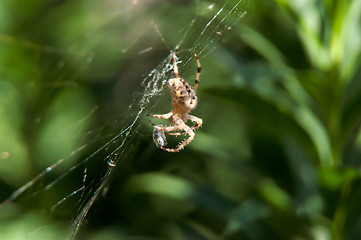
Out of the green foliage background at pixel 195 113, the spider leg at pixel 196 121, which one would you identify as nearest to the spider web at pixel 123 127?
the green foliage background at pixel 195 113

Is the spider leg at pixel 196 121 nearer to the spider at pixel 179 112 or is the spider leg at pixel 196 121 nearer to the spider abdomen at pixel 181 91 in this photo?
the spider at pixel 179 112

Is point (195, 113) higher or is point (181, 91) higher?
point (181, 91)

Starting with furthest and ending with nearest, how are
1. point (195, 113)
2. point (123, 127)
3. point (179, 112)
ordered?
point (195, 113) < point (179, 112) < point (123, 127)

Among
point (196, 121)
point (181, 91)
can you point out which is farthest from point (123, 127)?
point (196, 121)

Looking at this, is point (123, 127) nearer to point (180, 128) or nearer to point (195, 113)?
point (180, 128)

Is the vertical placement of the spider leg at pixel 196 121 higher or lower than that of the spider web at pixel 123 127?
lower
